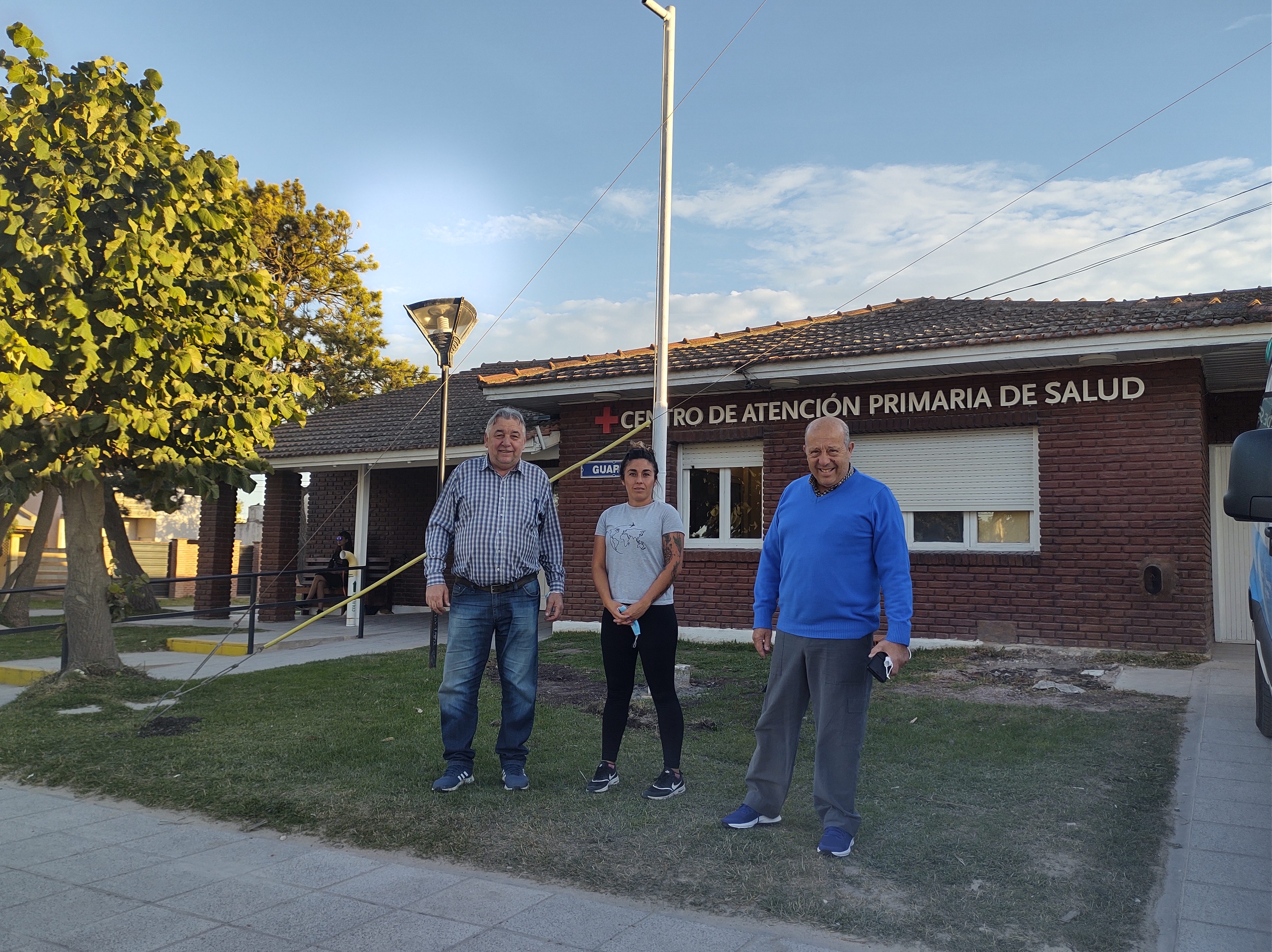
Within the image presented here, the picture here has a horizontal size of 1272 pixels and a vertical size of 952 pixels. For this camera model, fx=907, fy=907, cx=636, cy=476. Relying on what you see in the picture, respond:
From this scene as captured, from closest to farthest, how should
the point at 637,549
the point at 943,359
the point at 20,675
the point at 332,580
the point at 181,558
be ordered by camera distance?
the point at 637,549 < the point at 20,675 < the point at 943,359 < the point at 332,580 < the point at 181,558

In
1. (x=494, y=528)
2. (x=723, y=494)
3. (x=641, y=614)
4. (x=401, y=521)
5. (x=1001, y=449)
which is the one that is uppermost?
(x=1001, y=449)

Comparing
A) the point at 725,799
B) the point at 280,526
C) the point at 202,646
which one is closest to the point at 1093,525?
the point at 725,799

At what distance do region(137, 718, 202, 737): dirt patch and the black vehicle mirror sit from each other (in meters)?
6.05

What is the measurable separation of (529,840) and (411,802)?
0.85 m

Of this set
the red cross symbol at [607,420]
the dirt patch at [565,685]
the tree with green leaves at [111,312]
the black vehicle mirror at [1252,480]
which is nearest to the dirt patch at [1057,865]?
the black vehicle mirror at [1252,480]

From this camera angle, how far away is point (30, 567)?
631 inches

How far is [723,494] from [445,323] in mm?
4316

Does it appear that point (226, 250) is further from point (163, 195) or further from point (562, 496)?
point (562, 496)

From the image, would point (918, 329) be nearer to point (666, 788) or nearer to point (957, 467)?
point (957, 467)

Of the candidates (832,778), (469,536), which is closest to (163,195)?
(469,536)

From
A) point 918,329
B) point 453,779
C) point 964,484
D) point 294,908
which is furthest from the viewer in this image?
point 918,329

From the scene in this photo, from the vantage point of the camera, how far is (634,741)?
570 centimetres

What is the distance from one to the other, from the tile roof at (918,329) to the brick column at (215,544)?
582cm

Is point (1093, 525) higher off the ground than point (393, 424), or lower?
lower
